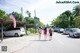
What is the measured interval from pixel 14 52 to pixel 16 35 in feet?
84.8

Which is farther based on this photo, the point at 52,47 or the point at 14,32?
the point at 14,32

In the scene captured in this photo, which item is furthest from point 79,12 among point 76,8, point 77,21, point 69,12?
point 77,21

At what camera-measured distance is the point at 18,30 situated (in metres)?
43.2

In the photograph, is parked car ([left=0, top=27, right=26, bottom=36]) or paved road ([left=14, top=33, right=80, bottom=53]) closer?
paved road ([left=14, top=33, right=80, bottom=53])

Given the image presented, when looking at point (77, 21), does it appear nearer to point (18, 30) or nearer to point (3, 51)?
point (18, 30)

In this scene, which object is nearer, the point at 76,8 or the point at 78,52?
the point at 78,52

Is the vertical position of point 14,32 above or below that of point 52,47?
above

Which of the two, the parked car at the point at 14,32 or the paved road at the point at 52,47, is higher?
the parked car at the point at 14,32

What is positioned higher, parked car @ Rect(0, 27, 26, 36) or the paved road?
parked car @ Rect(0, 27, 26, 36)

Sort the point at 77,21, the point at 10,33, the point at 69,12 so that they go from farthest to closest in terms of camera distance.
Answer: the point at 69,12, the point at 77,21, the point at 10,33

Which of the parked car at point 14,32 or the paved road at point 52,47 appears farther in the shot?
the parked car at point 14,32

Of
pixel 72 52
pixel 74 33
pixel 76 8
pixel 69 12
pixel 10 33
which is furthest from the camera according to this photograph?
pixel 69 12

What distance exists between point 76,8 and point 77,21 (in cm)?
4376

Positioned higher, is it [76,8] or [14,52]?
[76,8]
